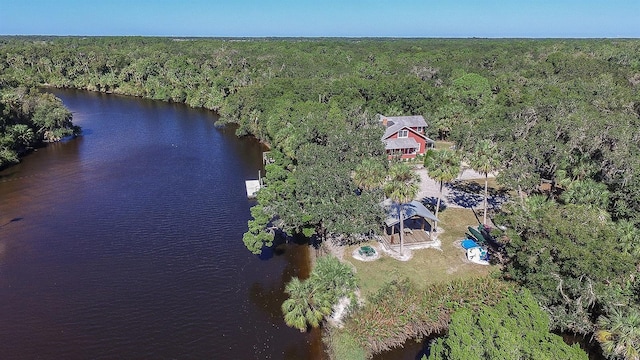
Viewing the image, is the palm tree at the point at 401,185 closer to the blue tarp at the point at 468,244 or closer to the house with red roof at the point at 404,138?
the blue tarp at the point at 468,244

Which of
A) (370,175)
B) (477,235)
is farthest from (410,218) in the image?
(370,175)


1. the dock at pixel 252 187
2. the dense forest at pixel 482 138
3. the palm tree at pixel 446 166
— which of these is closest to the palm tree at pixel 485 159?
the dense forest at pixel 482 138

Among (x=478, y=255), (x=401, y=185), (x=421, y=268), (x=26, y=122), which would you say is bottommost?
(x=421, y=268)

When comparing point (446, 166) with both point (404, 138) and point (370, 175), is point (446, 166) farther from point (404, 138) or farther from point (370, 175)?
point (404, 138)

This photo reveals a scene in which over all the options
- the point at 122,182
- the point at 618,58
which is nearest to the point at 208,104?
the point at 122,182

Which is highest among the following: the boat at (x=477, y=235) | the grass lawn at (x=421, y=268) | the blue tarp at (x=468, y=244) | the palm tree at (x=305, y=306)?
the palm tree at (x=305, y=306)

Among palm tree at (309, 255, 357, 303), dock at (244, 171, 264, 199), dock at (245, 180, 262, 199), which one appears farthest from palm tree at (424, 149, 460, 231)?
dock at (245, 180, 262, 199)
